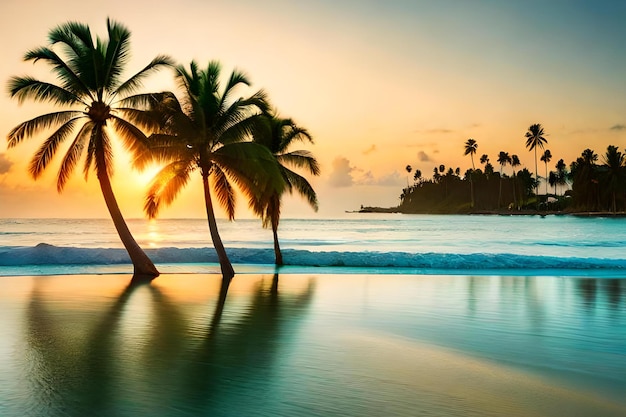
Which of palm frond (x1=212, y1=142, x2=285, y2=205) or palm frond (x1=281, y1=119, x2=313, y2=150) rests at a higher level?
palm frond (x1=281, y1=119, x2=313, y2=150)

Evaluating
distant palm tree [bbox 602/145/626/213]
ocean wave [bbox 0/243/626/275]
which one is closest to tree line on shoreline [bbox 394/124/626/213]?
distant palm tree [bbox 602/145/626/213]

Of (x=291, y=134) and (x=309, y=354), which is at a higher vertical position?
(x=291, y=134)

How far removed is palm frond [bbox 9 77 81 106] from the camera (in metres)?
19.9

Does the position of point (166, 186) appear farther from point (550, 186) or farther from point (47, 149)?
point (550, 186)

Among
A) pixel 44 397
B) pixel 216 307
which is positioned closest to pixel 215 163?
pixel 216 307

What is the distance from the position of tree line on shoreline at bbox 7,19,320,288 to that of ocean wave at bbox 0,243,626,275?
7582 millimetres

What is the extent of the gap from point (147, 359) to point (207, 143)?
14987 millimetres

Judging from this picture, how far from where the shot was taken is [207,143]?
22.0m

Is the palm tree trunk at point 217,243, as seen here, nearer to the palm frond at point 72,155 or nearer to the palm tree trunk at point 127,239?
the palm tree trunk at point 127,239

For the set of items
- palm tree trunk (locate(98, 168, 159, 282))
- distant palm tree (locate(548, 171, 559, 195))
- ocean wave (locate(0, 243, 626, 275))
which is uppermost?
distant palm tree (locate(548, 171, 559, 195))

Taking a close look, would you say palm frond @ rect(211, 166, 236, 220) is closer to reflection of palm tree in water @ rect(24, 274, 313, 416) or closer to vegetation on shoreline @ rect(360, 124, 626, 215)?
reflection of palm tree in water @ rect(24, 274, 313, 416)

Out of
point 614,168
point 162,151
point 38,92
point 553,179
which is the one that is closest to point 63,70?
point 38,92

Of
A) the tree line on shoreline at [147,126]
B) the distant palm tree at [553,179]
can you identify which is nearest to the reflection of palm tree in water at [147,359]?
the tree line on shoreline at [147,126]

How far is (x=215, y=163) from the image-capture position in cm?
2238
